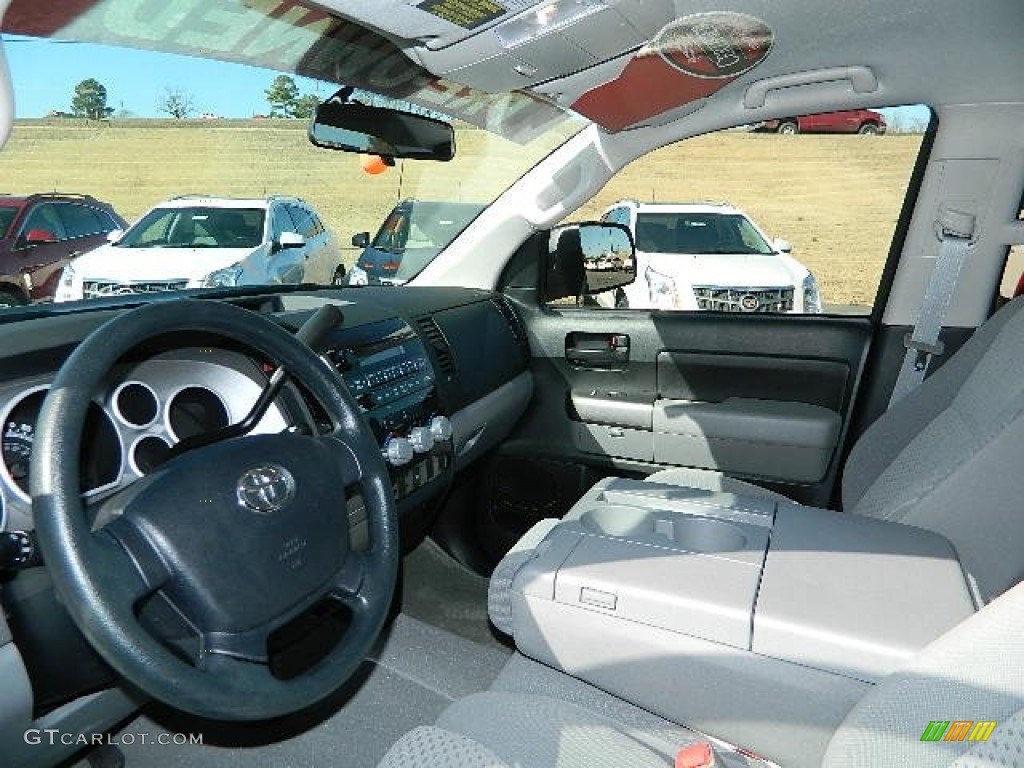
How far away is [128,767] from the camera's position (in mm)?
2000

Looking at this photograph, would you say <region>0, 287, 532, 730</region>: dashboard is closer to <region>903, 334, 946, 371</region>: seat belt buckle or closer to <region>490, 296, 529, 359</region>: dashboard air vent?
<region>490, 296, 529, 359</region>: dashboard air vent

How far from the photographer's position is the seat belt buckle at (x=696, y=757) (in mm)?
1383

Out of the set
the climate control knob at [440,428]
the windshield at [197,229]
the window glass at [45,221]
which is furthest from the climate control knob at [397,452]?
the window glass at [45,221]

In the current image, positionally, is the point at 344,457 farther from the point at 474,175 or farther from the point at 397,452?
the point at 474,175

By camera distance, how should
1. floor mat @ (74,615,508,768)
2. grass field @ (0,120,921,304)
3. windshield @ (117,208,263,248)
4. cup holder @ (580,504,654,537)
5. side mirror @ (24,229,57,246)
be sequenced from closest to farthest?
cup holder @ (580,504,654,537)
floor mat @ (74,615,508,768)
grass field @ (0,120,921,304)
windshield @ (117,208,263,248)
side mirror @ (24,229,57,246)

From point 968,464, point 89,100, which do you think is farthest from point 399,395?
point 89,100

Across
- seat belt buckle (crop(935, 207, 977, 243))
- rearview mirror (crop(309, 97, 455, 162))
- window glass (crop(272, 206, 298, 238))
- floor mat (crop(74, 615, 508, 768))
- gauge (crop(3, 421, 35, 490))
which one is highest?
rearview mirror (crop(309, 97, 455, 162))

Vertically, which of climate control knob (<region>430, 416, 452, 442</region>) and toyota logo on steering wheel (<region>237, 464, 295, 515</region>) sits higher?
toyota logo on steering wheel (<region>237, 464, 295, 515</region>)

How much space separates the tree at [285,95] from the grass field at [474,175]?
0.08 m

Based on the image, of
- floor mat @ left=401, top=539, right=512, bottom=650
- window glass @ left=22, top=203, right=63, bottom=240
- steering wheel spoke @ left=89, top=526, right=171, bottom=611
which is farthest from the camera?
window glass @ left=22, top=203, right=63, bottom=240

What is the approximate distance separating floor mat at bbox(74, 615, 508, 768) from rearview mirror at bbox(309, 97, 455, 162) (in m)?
1.42

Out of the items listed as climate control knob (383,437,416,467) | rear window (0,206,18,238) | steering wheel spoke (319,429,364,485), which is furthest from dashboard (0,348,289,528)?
rear window (0,206,18,238)

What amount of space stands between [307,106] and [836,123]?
1840 mm

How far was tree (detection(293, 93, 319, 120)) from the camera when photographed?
226cm
